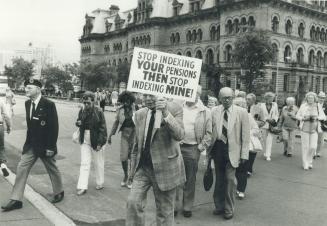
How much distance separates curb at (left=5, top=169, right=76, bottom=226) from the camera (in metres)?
6.29

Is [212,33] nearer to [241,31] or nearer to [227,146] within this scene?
[241,31]

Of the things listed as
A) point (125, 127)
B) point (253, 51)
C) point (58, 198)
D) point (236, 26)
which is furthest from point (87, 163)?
point (236, 26)

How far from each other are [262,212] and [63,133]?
41.9ft

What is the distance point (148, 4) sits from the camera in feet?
226

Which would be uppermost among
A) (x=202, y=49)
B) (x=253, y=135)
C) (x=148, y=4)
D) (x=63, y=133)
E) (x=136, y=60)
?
(x=148, y=4)

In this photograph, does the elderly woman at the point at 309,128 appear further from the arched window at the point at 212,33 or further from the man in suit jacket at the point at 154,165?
the arched window at the point at 212,33

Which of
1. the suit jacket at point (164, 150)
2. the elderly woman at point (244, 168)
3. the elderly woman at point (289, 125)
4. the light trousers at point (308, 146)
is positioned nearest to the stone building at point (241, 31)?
the elderly woman at point (289, 125)

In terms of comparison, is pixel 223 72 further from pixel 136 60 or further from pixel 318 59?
pixel 136 60

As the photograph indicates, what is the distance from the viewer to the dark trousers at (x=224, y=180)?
6.75 m

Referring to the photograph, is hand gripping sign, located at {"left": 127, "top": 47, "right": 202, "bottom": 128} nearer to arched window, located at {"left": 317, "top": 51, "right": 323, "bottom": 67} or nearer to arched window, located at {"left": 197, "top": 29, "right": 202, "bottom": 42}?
arched window, located at {"left": 317, "top": 51, "right": 323, "bottom": 67}

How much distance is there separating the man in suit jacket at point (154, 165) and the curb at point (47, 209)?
1614mm

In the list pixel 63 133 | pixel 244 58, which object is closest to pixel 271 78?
pixel 244 58

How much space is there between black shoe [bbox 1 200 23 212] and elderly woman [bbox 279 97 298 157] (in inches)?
348

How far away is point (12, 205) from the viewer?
22.1 feet
